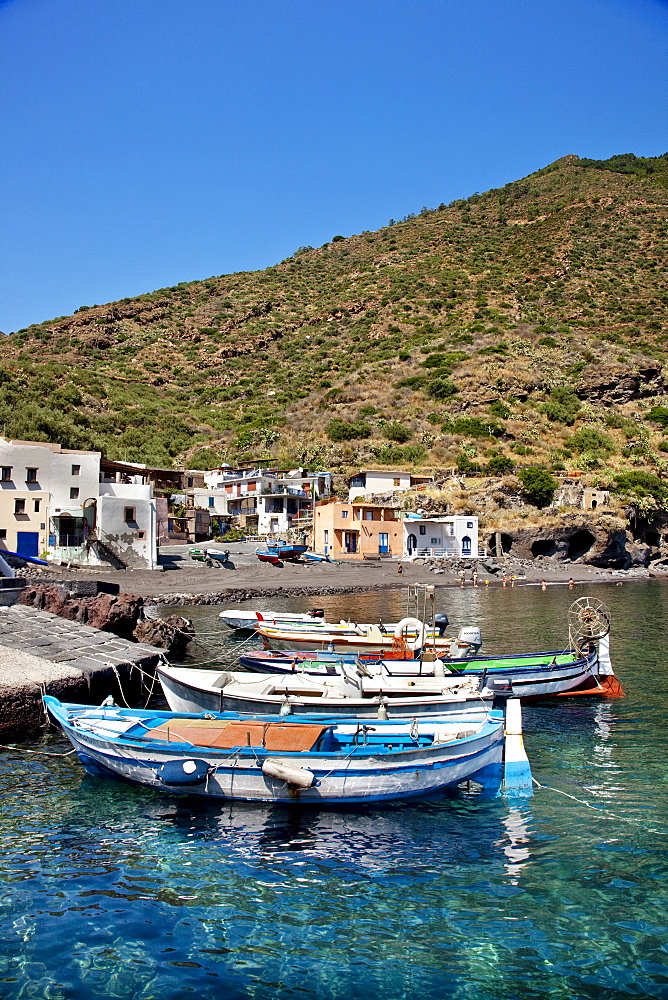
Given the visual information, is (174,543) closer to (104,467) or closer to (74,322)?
(104,467)

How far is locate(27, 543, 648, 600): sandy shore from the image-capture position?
39.3 meters

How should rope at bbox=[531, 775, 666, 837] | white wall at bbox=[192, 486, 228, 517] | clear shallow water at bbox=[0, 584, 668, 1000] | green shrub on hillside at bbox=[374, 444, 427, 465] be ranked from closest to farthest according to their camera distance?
clear shallow water at bbox=[0, 584, 668, 1000]
rope at bbox=[531, 775, 666, 837]
white wall at bbox=[192, 486, 228, 517]
green shrub on hillside at bbox=[374, 444, 427, 465]

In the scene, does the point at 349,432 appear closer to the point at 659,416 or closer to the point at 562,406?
the point at 562,406

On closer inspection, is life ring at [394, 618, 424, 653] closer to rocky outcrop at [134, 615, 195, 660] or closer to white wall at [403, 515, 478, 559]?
rocky outcrop at [134, 615, 195, 660]

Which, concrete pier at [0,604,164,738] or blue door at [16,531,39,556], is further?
blue door at [16,531,39,556]

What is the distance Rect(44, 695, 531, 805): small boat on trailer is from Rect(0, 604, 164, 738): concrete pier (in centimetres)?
195

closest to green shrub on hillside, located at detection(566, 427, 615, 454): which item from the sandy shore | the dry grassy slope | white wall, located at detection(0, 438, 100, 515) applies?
the dry grassy slope

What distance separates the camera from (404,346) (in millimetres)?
102500

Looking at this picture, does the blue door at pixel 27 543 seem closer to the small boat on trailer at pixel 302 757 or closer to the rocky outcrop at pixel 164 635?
the rocky outcrop at pixel 164 635

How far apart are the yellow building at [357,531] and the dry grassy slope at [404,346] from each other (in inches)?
645

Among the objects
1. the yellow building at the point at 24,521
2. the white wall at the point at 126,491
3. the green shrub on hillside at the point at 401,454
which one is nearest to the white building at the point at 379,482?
the green shrub on hillside at the point at 401,454

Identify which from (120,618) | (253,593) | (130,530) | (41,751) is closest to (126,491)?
(130,530)

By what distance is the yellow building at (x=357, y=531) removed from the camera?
55.6m

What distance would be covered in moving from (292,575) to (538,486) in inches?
1083
